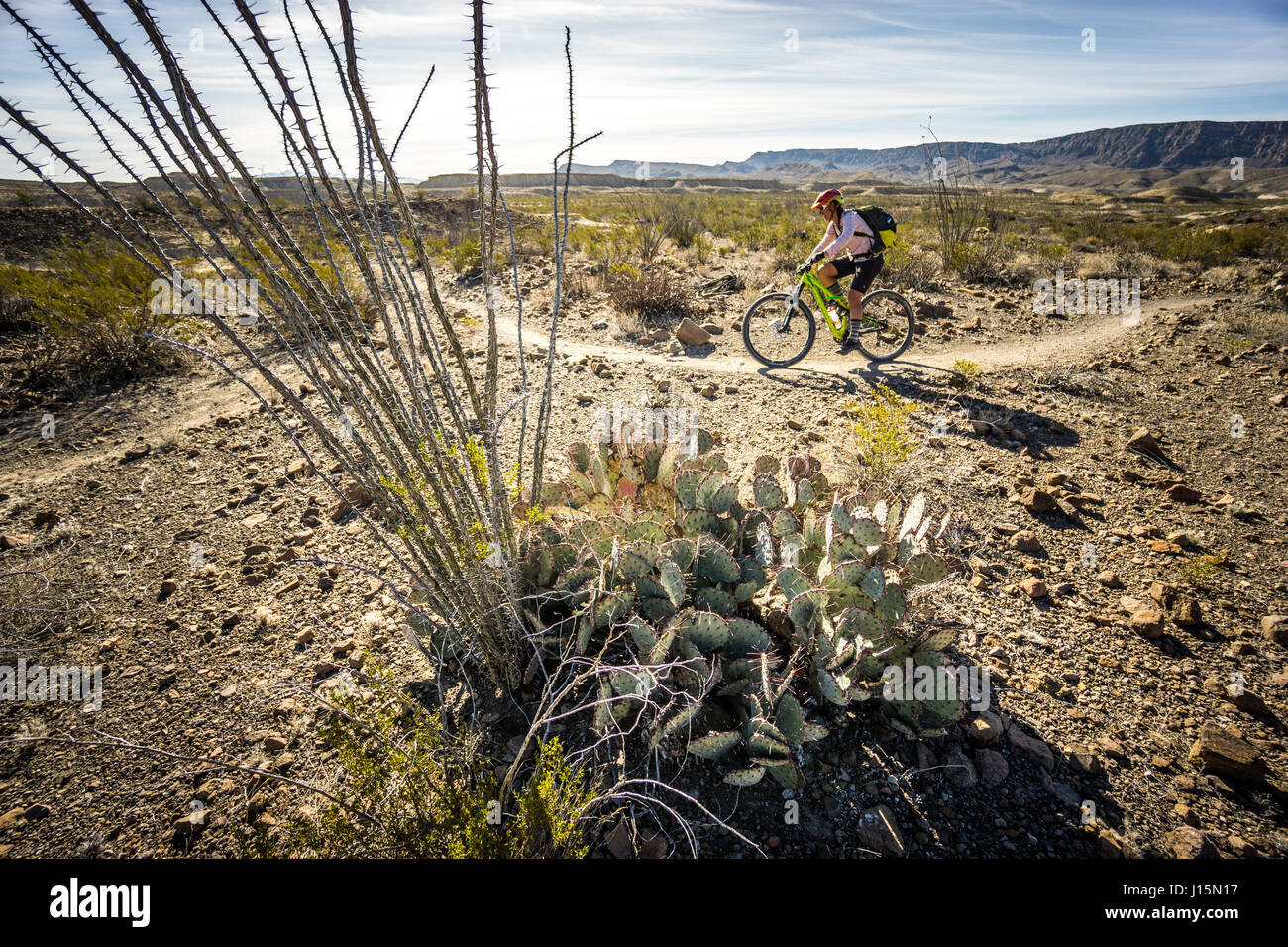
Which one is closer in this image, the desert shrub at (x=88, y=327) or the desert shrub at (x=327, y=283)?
the desert shrub at (x=327, y=283)

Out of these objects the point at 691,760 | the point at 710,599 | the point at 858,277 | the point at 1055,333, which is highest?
the point at 858,277

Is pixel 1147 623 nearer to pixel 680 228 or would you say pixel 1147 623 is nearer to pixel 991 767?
pixel 991 767

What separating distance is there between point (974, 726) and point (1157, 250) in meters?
15.3

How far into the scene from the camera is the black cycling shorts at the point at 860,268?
560 cm

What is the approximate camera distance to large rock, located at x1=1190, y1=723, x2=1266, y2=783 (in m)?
1.88

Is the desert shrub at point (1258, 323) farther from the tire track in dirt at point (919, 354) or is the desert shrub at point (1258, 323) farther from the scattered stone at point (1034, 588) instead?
the scattered stone at point (1034, 588)

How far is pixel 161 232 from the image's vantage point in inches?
585

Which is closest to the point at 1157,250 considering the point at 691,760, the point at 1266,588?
the point at 1266,588

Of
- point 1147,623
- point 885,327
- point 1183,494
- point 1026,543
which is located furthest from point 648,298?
point 1147,623

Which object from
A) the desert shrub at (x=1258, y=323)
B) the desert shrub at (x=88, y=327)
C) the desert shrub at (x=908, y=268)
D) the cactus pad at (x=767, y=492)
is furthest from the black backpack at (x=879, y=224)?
the desert shrub at (x=88, y=327)

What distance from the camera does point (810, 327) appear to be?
6.08m

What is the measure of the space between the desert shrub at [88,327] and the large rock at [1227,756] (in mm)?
8008

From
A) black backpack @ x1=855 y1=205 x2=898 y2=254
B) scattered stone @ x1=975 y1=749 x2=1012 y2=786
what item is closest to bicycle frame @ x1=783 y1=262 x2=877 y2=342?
black backpack @ x1=855 y1=205 x2=898 y2=254
